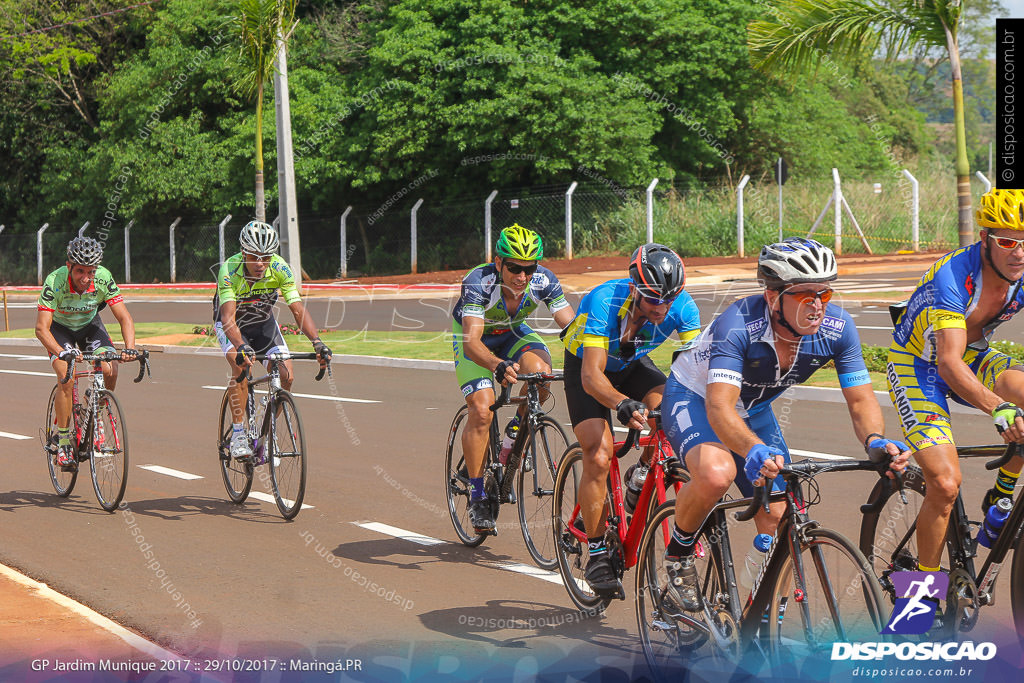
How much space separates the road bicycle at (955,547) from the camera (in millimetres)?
4828

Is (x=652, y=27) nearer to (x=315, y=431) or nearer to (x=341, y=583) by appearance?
(x=315, y=431)

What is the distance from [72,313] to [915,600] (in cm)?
705

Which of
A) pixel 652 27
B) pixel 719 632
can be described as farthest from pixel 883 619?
pixel 652 27

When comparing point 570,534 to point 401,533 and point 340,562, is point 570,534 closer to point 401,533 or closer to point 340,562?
point 340,562

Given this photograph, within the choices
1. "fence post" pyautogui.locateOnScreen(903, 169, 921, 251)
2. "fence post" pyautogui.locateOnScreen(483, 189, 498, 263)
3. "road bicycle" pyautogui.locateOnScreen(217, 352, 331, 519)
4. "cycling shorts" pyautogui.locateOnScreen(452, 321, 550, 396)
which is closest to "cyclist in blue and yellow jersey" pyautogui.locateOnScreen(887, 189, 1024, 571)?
"cycling shorts" pyautogui.locateOnScreen(452, 321, 550, 396)

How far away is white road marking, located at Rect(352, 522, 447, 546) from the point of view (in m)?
7.57

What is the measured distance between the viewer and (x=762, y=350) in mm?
4633

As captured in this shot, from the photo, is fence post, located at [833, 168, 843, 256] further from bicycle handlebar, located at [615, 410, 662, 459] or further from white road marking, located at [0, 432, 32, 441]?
bicycle handlebar, located at [615, 410, 662, 459]

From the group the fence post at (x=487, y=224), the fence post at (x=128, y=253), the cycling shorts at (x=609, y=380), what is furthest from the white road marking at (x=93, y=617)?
the fence post at (x=128, y=253)

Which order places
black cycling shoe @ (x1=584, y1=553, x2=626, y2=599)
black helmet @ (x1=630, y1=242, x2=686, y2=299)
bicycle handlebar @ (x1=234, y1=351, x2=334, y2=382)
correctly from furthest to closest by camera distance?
1. bicycle handlebar @ (x1=234, y1=351, x2=334, y2=382)
2. black cycling shoe @ (x1=584, y1=553, x2=626, y2=599)
3. black helmet @ (x1=630, y1=242, x2=686, y2=299)

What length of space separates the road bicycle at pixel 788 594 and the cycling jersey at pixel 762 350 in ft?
1.69

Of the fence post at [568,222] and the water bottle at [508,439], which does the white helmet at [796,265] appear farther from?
the fence post at [568,222]

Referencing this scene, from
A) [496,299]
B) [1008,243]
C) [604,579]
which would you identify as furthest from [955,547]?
[496,299]

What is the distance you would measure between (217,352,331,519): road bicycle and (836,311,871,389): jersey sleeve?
4192mm
